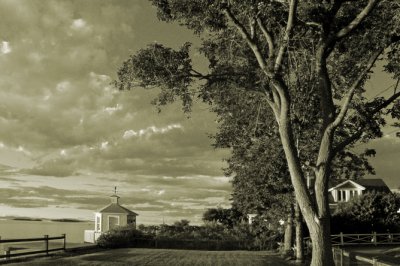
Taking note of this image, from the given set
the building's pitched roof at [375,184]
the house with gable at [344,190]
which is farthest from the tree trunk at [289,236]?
the building's pitched roof at [375,184]

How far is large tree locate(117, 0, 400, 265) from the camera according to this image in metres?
19.6

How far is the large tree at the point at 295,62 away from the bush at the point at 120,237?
25560mm

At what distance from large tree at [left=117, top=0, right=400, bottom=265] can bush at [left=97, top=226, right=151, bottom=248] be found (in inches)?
1006

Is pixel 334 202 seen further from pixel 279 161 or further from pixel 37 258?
pixel 37 258

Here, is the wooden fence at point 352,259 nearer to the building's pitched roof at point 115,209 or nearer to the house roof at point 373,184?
the building's pitched roof at point 115,209

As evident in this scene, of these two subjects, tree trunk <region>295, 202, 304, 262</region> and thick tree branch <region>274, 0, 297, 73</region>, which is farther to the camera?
tree trunk <region>295, 202, 304, 262</region>

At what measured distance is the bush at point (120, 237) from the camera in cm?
4584

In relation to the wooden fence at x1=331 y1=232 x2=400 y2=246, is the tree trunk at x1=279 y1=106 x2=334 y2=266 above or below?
above

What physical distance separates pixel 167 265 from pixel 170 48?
41.9 feet

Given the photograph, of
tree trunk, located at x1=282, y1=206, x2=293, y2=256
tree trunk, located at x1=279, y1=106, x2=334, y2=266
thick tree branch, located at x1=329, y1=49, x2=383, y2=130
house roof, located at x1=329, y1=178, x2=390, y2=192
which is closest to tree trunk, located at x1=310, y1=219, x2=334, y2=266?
tree trunk, located at x1=279, y1=106, x2=334, y2=266

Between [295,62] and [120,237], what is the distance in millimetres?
32223

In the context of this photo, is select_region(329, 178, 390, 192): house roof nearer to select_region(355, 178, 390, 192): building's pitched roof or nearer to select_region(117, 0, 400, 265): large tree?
select_region(355, 178, 390, 192): building's pitched roof

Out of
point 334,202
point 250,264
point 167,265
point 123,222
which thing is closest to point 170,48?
point 167,265

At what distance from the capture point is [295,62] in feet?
65.9
